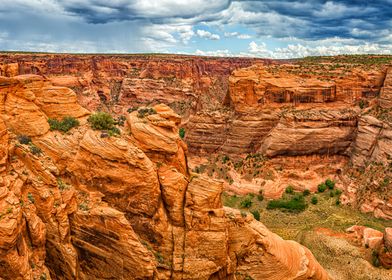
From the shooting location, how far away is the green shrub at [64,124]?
701 inches

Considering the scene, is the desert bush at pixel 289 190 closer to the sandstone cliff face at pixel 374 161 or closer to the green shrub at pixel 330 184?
the green shrub at pixel 330 184

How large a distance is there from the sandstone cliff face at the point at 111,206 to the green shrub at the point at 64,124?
364 millimetres

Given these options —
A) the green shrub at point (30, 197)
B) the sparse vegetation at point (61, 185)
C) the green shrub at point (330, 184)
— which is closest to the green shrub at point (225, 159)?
the green shrub at point (330, 184)

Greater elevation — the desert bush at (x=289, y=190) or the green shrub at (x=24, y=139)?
the green shrub at (x=24, y=139)

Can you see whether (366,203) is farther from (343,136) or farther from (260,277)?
(260,277)

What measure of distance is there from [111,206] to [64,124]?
4.90 metres

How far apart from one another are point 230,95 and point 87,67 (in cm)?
7460

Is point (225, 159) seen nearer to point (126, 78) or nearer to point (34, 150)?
point (34, 150)

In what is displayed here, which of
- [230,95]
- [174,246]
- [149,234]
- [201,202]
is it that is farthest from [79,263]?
[230,95]

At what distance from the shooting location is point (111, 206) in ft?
57.2

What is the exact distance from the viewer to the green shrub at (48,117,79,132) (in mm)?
17812

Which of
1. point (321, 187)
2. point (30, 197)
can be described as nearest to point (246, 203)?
point (321, 187)

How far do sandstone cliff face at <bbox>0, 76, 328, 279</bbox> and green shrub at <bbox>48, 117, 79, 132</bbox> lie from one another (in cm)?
36

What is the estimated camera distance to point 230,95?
6081 cm
